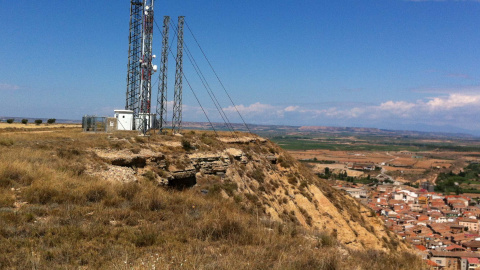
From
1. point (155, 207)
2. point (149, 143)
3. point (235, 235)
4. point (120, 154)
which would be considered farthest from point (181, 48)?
point (235, 235)

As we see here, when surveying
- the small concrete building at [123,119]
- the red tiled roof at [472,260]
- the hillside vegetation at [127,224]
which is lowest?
the red tiled roof at [472,260]

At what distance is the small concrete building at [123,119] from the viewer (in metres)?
26.9

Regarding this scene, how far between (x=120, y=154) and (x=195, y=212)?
7.59 meters

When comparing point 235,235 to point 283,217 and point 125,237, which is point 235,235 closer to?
point 125,237

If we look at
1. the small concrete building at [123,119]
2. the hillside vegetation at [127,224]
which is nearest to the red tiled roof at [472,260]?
the hillside vegetation at [127,224]

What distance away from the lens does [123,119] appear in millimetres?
26922

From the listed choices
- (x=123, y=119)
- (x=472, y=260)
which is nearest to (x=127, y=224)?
(x=123, y=119)

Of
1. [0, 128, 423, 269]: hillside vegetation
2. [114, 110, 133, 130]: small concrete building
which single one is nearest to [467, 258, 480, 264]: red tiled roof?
[0, 128, 423, 269]: hillside vegetation

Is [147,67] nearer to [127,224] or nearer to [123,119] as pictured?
[123,119]

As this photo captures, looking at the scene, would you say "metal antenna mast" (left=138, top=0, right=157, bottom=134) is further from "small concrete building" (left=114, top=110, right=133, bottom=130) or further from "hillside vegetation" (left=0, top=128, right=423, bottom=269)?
"hillside vegetation" (left=0, top=128, right=423, bottom=269)

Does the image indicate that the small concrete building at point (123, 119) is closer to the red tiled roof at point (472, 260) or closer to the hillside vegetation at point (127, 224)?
the hillside vegetation at point (127, 224)

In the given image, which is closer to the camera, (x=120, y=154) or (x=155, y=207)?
(x=155, y=207)

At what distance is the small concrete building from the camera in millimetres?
26859

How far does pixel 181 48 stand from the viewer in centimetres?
2778
